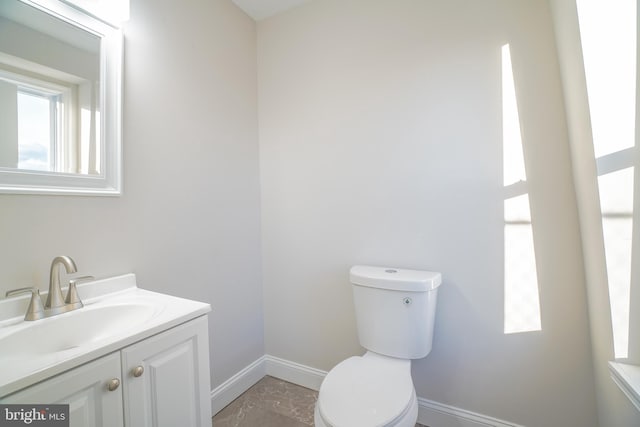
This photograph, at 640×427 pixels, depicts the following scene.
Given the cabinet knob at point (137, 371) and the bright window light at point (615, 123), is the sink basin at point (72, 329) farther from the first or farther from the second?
the bright window light at point (615, 123)

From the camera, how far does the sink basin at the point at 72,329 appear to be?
2.81 feet

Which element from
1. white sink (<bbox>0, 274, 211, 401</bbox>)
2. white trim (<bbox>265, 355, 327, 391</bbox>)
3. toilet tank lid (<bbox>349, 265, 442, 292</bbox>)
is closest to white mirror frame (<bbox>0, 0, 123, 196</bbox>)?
white sink (<bbox>0, 274, 211, 401</bbox>)

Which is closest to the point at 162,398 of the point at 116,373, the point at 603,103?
the point at 116,373

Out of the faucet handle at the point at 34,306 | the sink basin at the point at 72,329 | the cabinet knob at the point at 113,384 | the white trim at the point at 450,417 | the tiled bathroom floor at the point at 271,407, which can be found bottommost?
the tiled bathroom floor at the point at 271,407

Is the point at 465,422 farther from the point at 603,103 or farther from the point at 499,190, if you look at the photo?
the point at 603,103

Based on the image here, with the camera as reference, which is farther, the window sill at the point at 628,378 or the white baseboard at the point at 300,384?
the white baseboard at the point at 300,384

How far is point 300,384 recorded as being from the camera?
1.92 m

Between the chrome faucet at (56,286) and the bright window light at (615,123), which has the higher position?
the bright window light at (615,123)

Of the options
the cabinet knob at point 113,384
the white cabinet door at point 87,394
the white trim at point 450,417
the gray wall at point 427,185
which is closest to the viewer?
the white cabinet door at point 87,394

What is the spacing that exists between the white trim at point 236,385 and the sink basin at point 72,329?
844 mm

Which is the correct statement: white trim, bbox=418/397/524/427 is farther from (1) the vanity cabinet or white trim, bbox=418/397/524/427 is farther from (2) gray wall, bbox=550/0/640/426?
(1) the vanity cabinet

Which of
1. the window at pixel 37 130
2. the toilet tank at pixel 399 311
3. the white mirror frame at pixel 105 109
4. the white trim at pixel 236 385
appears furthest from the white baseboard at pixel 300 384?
the window at pixel 37 130

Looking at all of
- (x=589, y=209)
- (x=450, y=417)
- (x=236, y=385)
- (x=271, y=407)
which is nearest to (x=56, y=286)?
(x=236, y=385)

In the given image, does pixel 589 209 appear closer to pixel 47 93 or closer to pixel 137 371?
pixel 137 371
